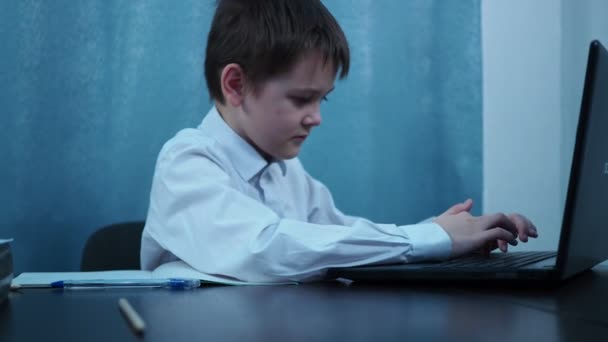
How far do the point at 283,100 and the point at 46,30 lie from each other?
62 cm

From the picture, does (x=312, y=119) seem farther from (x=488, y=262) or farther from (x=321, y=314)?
(x=321, y=314)

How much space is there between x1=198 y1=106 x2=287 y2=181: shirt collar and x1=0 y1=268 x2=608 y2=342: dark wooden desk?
0.40 meters

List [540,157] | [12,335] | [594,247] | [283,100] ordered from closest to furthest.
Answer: [12,335] → [594,247] → [283,100] → [540,157]

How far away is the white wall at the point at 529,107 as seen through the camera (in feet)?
6.10

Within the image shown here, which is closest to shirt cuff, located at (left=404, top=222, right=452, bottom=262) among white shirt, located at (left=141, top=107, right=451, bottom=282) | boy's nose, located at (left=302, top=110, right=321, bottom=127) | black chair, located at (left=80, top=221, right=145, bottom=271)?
white shirt, located at (left=141, top=107, right=451, bottom=282)

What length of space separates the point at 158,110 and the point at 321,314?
105 centimetres

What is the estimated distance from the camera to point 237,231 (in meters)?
0.87

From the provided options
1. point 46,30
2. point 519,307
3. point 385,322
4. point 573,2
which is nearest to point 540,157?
point 573,2

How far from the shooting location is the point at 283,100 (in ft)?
3.61

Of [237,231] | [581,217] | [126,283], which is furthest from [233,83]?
[581,217]

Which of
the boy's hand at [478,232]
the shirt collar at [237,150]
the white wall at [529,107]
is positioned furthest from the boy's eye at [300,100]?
the white wall at [529,107]

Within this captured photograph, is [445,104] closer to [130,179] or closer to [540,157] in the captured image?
[540,157]

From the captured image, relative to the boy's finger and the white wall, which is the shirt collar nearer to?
the boy's finger

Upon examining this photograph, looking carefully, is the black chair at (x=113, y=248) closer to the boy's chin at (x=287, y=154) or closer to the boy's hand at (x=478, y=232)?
the boy's chin at (x=287, y=154)
